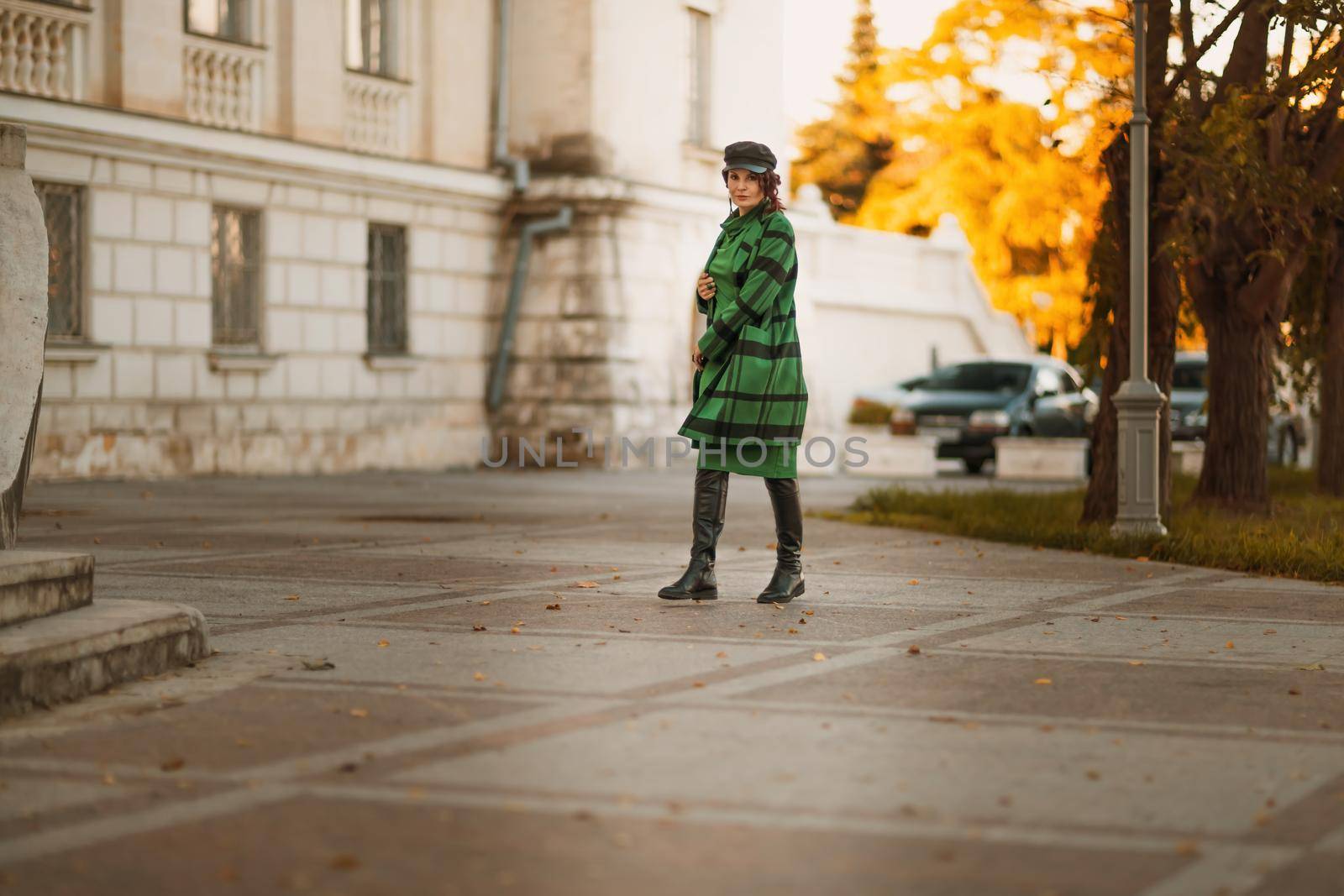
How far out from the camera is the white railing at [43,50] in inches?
761

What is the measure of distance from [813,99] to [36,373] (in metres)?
64.2

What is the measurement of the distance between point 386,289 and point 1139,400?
13.7 metres

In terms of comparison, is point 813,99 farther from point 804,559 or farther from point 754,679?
point 754,679

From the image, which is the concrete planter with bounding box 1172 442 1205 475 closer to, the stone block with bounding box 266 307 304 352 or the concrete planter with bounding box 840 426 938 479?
the concrete planter with bounding box 840 426 938 479

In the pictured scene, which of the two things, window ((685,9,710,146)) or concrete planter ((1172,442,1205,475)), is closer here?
concrete planter ((1172,442,1205,475))

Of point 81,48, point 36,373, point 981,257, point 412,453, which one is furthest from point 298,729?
point 981,257

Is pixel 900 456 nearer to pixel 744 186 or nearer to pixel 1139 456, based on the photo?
pixel 1139 456

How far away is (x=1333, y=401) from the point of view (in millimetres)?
20281

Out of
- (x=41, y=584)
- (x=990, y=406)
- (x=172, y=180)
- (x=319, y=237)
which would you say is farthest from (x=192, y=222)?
(x=41, y=584)

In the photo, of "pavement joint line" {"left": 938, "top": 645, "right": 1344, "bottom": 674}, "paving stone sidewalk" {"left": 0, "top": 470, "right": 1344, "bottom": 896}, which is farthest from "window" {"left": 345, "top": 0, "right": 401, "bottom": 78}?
"pavement joint line" {"left": 938, "top": 645, "right": 1344, "bottom": 674}

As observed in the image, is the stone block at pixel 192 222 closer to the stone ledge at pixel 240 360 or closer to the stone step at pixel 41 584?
the stone ledge at pixel 240 360

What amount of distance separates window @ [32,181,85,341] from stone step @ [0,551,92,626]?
1350cm

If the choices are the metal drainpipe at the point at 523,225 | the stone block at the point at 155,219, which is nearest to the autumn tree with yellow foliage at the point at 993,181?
the metal drainpipe at the point at 523,225

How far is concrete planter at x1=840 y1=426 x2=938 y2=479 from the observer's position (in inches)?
1062
